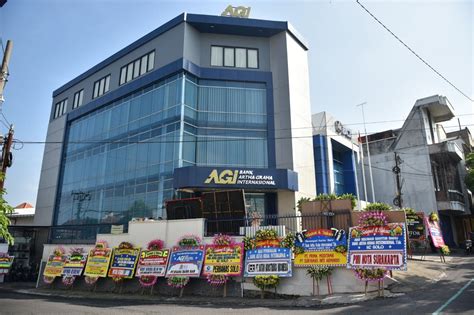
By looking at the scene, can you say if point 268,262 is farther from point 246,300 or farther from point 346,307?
point 346,307

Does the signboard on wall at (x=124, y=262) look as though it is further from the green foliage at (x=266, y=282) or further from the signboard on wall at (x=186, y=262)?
the green foliage at (x=266, y=282)

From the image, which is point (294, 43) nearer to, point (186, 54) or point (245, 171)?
point (186, 54)

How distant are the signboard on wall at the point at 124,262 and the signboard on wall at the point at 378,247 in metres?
10.6

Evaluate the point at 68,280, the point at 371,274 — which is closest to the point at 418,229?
the point at 371,274

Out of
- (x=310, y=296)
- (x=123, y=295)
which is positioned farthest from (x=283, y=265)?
(x=123, y=295)

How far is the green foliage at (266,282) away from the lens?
13.8m

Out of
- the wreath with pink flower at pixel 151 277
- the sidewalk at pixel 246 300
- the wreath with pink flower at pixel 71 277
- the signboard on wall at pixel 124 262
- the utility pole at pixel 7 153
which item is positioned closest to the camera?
the sidewalk at pixel 246 300

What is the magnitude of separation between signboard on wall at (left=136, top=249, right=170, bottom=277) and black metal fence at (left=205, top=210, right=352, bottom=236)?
7.86 feet

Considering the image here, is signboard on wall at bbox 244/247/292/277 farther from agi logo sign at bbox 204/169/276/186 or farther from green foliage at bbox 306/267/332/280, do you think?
agi logo sign at bbox 204/169/276/186

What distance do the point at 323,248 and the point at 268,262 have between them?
237 cm

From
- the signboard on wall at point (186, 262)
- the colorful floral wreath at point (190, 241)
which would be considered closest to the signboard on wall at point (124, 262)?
the signboard on wall at point (186, 262)

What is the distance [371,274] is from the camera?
479 inches

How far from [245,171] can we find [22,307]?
46.0ft

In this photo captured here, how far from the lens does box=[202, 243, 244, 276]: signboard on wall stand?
14.6 meters
